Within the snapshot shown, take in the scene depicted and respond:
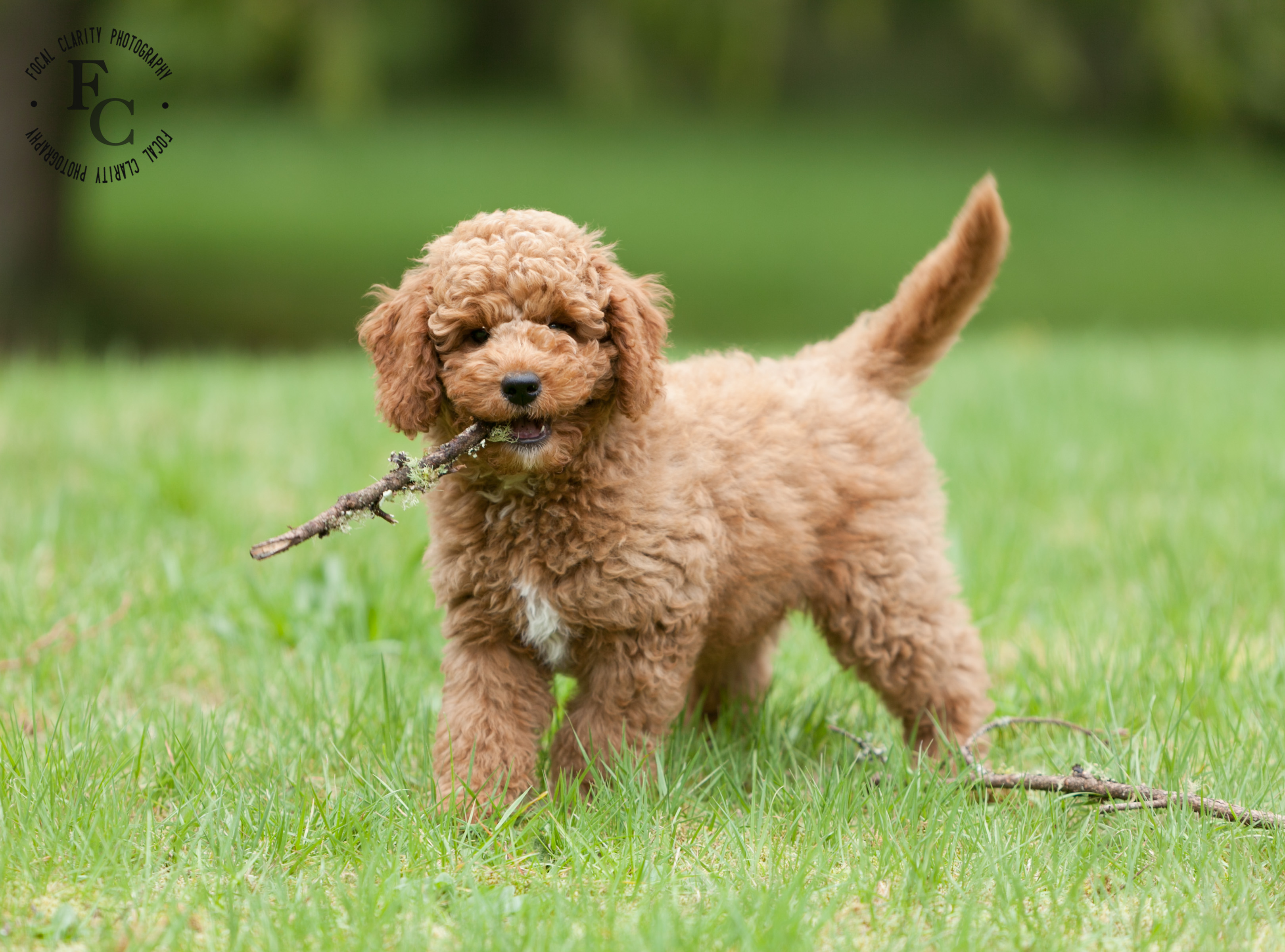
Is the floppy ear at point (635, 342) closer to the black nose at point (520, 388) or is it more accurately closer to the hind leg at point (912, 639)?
the black nose at point (520, 388)

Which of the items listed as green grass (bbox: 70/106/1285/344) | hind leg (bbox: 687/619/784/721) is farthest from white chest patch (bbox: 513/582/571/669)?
Result: green grass (bbox: 70/106/1285/344)

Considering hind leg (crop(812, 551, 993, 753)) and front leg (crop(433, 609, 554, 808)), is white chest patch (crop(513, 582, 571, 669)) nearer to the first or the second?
front leg (crop(433, 609, 554, 808))

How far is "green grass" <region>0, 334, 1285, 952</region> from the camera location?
2.60m

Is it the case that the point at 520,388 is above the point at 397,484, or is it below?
above

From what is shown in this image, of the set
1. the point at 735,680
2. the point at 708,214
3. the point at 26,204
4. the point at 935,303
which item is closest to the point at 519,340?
the point at 935,303

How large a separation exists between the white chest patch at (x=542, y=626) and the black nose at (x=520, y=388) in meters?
0.50

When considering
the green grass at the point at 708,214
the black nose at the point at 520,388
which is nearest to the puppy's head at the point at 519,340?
the black nose at the point at 520,388

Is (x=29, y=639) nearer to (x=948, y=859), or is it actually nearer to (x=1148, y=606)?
(x=948, y=859)

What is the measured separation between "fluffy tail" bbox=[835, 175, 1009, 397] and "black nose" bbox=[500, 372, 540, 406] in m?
1.36

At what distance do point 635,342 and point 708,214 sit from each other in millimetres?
17126

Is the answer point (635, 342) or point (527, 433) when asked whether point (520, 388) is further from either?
point (635, 342)

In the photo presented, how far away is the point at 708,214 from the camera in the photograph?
19.7m

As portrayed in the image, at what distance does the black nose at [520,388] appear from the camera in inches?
109

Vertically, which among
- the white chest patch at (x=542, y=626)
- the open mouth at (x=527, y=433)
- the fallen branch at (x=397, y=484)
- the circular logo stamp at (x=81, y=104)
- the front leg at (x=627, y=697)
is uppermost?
the circular logo stamp at (x=81, y=104)
